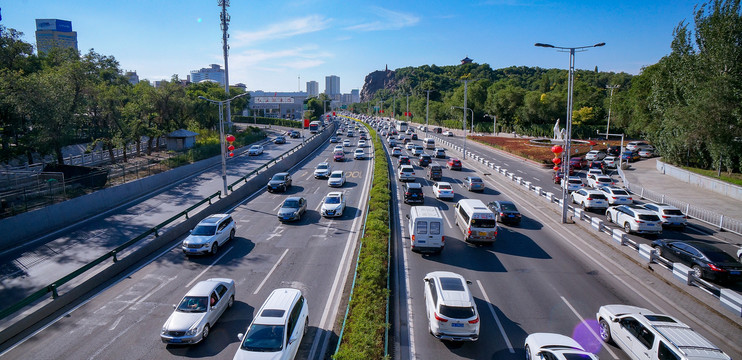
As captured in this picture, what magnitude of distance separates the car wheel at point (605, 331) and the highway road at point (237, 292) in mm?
8430

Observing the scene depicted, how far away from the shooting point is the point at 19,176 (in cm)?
2747

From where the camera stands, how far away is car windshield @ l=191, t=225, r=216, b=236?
66.3 ft

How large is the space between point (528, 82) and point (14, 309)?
587 ft

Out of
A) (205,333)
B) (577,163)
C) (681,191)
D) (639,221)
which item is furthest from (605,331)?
(577,163)

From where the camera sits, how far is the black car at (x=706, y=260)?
52.0 ft

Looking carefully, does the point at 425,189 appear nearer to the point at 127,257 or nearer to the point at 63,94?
the point at 127,257

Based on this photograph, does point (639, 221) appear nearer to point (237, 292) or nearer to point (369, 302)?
point (369, 302)

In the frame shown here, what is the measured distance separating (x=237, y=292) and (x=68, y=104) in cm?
2704

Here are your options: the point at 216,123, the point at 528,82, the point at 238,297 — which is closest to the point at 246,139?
the point at 216,123

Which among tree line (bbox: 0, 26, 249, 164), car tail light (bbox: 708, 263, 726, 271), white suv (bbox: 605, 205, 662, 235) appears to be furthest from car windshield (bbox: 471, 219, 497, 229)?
tree line (bbox: 0, 26, 249, 164)

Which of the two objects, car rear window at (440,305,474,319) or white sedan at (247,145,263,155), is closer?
car rear window at (440,305,474,319)

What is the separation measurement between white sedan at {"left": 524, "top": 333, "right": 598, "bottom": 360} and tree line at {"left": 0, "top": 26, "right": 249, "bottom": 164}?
34.5m

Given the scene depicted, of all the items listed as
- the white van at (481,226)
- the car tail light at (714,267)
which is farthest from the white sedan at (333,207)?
the car tail light at (714,267)

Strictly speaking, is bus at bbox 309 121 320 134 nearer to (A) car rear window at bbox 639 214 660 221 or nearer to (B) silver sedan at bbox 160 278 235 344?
(A) car rear window at bbox 639 214 660 221
